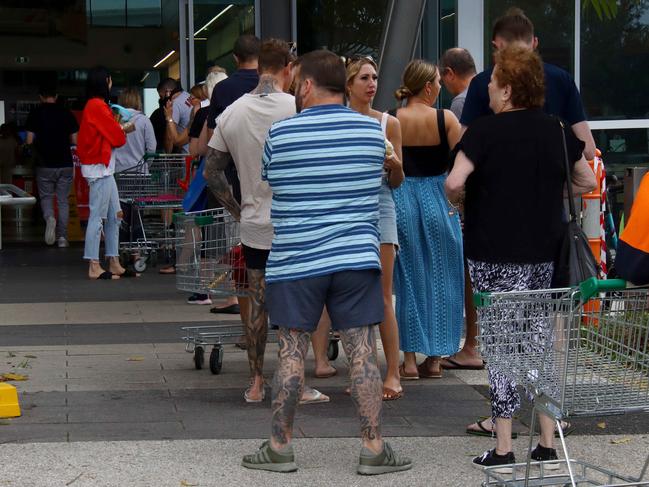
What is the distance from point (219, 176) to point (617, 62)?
31.9 feet

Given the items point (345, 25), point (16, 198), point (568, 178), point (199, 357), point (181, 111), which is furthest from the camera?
point (345, 25)

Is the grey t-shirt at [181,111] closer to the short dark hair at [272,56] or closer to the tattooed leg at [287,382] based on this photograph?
the short dark hair at [272,56]

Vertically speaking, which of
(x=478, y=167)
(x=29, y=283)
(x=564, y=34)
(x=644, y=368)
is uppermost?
(x=564, y=34)

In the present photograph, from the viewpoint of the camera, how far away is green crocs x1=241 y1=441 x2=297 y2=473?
5484mm

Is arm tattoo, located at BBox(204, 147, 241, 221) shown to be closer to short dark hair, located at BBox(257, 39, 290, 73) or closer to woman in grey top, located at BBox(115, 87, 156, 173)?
short dark hair, located at BBox(257, 39, 290, 73)

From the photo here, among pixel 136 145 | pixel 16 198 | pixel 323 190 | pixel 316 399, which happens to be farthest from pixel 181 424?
pixel 136 145

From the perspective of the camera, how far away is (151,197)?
1338cm

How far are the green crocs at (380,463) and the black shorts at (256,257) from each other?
1561 mm

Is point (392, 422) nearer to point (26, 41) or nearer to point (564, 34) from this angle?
point (564, 34)

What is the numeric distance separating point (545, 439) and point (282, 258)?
149 cm

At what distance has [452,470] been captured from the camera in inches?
219

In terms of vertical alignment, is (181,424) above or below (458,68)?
below

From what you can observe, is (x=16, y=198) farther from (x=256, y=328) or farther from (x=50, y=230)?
(x=50, y=230)

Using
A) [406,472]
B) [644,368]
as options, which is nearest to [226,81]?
[406,472]
